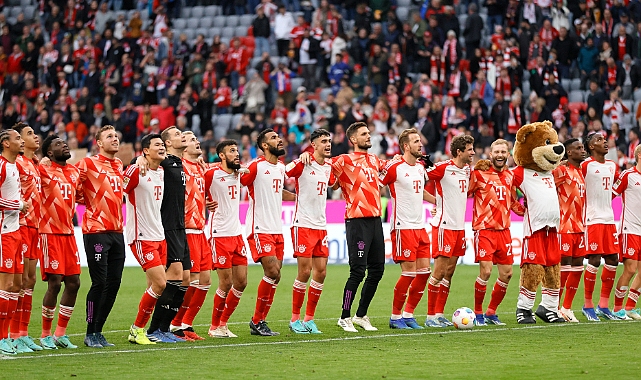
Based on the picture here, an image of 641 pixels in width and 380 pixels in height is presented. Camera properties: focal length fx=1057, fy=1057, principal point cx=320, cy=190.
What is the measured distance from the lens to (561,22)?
27.5 m

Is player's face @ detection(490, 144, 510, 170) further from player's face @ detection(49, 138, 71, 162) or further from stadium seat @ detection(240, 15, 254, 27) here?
stadium seat @ detection(240, 15, 254, 27)

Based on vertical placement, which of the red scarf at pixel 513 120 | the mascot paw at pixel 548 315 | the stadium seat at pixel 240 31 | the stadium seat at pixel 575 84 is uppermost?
the stadium seat at pixel 240 31

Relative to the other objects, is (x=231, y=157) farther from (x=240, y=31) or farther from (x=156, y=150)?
(x=240, y=31)

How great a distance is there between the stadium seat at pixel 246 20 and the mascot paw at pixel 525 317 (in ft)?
64.7

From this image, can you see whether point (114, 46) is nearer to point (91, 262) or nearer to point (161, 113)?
point (161, 113)

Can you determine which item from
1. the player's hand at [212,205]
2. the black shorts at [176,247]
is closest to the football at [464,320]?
the player's hand at [212,205]

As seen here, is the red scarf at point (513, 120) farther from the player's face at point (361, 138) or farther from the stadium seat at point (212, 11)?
the player's face at point (361, 138)

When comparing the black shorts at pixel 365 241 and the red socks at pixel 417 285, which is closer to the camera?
the black shorts at pixel 365 241

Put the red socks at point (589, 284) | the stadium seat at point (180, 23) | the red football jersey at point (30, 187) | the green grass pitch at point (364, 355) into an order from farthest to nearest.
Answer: the stadium seat at point (180, 23) → the red socks at point (589, 284) → the red football jersey at point (30, 187) → the green grass pitch at point (364, 355)

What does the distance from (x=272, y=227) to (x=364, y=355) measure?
2.88 meters

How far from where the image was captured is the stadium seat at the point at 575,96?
2689cm

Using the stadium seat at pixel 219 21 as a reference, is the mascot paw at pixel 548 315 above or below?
below

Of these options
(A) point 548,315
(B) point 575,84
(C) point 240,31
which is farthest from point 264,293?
(C) point 240,31

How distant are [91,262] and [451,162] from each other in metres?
5.24
